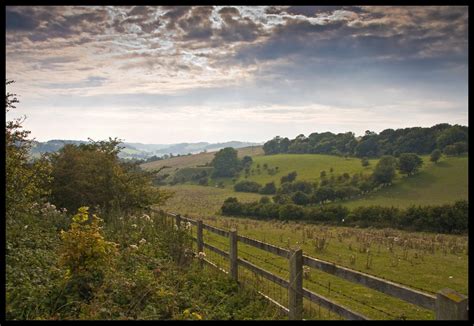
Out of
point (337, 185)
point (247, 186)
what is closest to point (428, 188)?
point (337, 185)

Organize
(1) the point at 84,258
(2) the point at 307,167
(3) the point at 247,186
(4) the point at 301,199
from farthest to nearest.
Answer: (2) the point at 307,167 < (3) the point at 247,186 < (4) the point at 301,199 < (1) the point at 84,258

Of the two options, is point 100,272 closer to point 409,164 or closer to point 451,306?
point 451,306

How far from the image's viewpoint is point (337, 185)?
67.9 m

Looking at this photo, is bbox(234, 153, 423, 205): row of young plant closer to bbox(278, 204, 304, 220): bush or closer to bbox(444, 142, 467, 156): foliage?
bbox(444, 142, 467, 156): foliage

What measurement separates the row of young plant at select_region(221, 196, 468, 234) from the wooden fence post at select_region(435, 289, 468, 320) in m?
34.5

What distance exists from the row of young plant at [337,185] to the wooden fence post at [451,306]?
5372 centimetres

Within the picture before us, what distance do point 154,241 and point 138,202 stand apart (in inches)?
277

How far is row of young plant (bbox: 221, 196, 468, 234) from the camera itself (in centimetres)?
3428

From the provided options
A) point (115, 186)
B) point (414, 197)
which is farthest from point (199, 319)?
point (414, 197)

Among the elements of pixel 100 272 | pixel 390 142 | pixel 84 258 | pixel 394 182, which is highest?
pixel 390 142

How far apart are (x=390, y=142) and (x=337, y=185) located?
41753mm

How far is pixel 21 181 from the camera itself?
9758 mm

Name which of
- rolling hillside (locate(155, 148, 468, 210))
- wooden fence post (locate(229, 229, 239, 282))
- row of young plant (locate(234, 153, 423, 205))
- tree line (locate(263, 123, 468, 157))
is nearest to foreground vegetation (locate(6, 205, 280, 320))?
wooden fence post (locate(229, 229, 239, 282))

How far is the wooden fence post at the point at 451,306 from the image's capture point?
3535 millimetres
